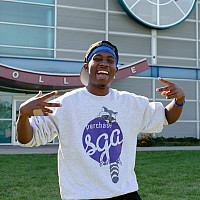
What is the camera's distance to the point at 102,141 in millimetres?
2139

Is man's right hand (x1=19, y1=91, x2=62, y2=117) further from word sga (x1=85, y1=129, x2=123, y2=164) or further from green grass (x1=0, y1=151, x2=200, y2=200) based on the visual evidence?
green grass (x1=0, y1=151, x2=200, y2=200)

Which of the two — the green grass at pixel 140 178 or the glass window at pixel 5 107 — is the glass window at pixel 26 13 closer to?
the glass window at pixel 5 107

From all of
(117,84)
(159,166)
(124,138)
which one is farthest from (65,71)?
(124,138)

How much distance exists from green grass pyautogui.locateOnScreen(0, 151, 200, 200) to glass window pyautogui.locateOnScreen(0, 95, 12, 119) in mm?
5794

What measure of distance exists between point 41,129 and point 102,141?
432mm

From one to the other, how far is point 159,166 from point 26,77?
21.9 ft

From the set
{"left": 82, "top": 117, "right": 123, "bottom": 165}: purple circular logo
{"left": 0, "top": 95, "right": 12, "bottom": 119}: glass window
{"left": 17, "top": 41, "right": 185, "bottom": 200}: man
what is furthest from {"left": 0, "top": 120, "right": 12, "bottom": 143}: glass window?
{"left": 82, "top": 117, "right": 123, "bottom": 165}: purple circular logo

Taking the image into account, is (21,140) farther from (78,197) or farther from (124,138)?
(124,138)

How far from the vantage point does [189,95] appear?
17359 mm

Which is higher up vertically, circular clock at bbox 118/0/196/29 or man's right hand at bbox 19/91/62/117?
circular clock at bbox 118/0/196/29

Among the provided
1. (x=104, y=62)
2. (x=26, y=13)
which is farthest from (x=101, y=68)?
(x=26, y=13)

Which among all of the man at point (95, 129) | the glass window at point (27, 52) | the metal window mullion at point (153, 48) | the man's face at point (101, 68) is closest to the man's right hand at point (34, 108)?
A: the man at point (95, 129)

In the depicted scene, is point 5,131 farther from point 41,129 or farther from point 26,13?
point 41,129

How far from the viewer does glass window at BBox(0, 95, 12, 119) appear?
1478 cm
